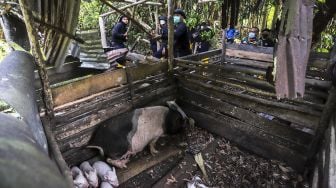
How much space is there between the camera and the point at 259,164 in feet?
13.0

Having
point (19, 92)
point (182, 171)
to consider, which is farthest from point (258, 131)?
point (19, 92)

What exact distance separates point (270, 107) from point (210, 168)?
1.24 metres

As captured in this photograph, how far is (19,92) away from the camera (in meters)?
1.69

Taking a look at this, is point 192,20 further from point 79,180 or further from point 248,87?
point 79,180

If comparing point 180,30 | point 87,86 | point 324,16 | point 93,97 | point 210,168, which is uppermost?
point 324,16

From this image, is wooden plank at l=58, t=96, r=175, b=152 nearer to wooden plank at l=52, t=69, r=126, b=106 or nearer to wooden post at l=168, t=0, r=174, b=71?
wooden plank at l=52, t=69, r=126, b=106

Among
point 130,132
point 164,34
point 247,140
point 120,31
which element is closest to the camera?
point 130,132

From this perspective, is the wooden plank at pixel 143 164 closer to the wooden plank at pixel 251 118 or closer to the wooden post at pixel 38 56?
the wooden plank at pixel 251 118

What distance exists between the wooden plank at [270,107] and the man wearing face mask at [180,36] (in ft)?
5.31

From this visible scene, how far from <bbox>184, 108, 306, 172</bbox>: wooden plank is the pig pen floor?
9cm

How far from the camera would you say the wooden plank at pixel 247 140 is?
3.71 m

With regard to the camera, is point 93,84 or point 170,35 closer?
point 93,84

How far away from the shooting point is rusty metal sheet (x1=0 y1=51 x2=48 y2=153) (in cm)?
145

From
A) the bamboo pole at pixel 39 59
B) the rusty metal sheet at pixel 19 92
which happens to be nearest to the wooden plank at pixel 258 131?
the bamboo pole at pixel 39 59
